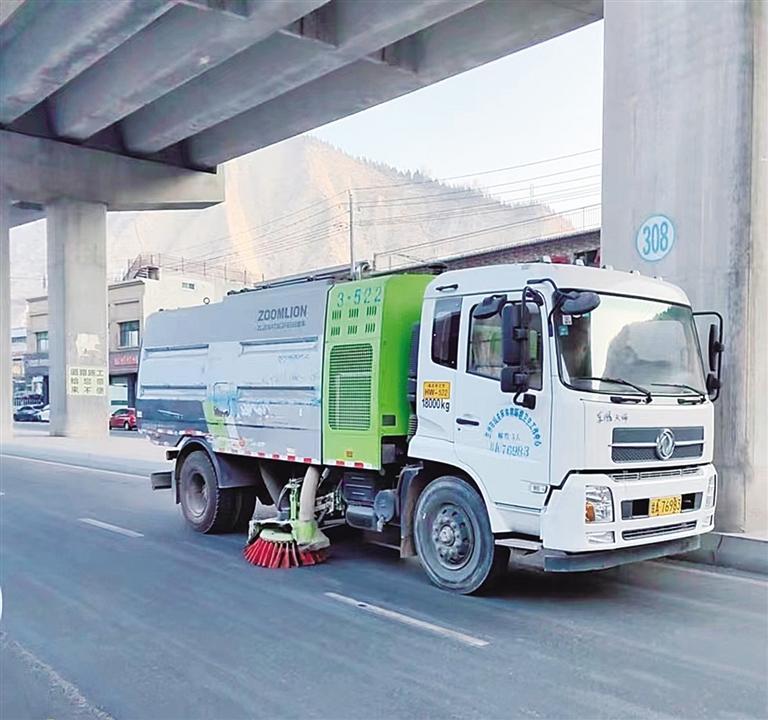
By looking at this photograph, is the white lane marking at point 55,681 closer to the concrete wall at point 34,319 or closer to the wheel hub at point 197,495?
the wheel hub at point 197,495

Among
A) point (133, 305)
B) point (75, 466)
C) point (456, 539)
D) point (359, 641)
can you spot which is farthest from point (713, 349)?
point (133, 305)

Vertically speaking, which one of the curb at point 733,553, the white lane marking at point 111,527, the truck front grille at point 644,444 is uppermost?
the truck front grille at point 644,444

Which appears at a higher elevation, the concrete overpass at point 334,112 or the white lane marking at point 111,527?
the concrete overpass at point 334,112

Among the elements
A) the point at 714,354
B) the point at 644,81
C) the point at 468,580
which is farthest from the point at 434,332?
the point at 644,81

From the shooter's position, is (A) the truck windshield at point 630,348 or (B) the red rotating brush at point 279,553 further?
(B) the red rotating brush at point 279,553

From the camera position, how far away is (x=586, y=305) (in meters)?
6.02

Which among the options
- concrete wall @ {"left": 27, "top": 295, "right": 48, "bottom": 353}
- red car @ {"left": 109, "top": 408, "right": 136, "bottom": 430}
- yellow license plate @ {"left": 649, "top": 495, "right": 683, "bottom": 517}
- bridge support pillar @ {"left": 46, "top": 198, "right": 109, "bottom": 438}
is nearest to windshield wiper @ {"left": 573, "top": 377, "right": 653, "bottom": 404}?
yellow license plate @ {"left": 649, "top": 495, "right": 683, "bottom": 517}

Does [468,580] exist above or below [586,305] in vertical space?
below

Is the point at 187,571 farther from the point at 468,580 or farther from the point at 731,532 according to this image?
the point at 731,532

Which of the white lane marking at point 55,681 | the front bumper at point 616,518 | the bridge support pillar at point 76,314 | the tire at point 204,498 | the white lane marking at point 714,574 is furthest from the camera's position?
the bridge support pillar at point 76,314

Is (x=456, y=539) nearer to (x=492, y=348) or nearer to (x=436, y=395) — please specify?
(x=436, y=395)

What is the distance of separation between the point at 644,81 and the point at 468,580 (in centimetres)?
665

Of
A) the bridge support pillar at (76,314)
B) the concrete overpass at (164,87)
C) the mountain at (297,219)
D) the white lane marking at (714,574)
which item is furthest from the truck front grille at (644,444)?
the mountain at (297,219)

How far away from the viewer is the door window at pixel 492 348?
6234 millimetres
